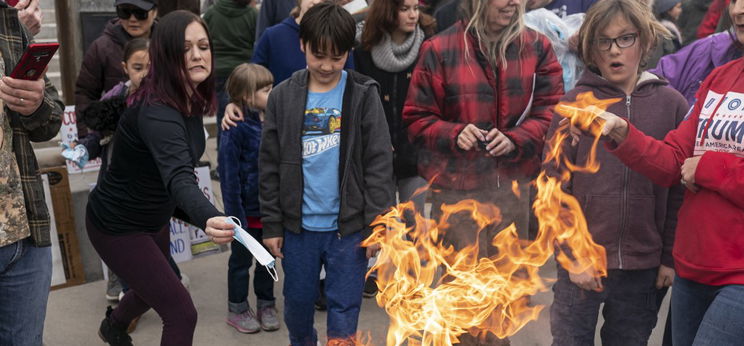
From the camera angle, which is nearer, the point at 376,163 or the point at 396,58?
the point at 376,163

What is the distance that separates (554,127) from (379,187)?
3.30 feet

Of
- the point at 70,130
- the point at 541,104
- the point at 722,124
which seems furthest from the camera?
the point at 70,130

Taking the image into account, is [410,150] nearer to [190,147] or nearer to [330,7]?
[330,7]

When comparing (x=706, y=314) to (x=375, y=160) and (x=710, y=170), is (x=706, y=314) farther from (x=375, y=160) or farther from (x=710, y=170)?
(x=375, y=160)

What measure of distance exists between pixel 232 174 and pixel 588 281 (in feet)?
7.72

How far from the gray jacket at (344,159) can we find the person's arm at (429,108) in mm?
394

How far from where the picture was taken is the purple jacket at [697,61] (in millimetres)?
4273

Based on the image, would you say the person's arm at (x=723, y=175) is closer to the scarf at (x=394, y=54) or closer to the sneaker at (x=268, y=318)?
the scarf at (x=394, y=54)

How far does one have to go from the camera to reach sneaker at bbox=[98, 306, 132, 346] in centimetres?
450

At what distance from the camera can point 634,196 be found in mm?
3654

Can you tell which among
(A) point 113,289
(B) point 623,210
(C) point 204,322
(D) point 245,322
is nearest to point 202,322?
(C) point 204,322

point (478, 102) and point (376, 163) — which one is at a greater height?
point (478, 102)

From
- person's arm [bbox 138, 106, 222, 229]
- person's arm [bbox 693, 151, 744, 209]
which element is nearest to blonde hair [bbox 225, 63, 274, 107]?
person's arm [bbox 138, 106, 222, 229]

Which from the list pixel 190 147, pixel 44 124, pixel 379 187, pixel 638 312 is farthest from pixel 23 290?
pixel 638 312
